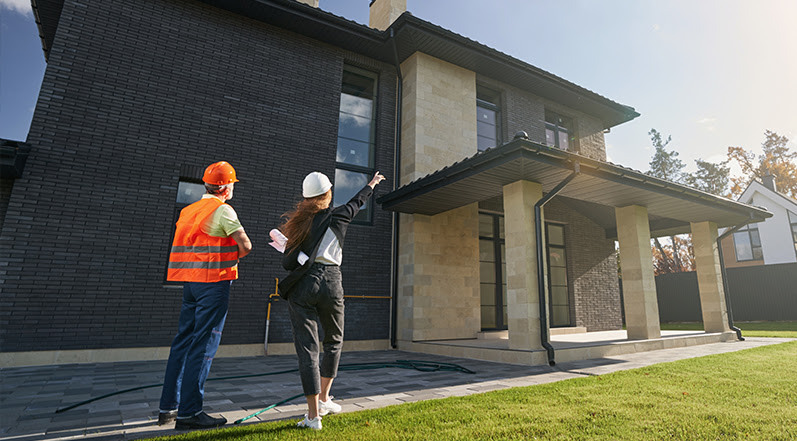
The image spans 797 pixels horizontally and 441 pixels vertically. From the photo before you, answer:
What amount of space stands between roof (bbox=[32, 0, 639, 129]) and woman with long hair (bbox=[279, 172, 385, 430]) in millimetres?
6882

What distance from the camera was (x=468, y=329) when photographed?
352 inches

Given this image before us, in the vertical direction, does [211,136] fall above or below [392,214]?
above

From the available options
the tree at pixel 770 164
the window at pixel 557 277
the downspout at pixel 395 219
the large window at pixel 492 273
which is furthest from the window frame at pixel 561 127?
the tree at pixel 770 164

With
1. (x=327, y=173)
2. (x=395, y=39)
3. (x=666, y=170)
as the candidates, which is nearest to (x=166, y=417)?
(x=327, y=173)

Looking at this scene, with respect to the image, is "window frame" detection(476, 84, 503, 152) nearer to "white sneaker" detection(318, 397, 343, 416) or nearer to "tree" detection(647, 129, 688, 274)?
"white sneaker" detection(318, 397, 343, 416)

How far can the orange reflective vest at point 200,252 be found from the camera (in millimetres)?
2797

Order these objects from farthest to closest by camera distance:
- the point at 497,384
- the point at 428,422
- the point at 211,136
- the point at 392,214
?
the point at 392,214
the point at 211,136
the point at 497,384
the point at 428,422

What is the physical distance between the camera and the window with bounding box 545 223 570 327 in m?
10.8

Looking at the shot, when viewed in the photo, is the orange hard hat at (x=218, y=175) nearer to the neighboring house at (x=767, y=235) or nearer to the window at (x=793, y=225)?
the neighboring house at (x=767, y=235)

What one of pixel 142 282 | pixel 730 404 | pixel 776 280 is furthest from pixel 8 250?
pixel 776 280

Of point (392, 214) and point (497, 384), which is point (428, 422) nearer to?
point (497, 384)

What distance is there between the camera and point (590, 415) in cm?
303

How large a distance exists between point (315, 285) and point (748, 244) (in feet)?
96.3

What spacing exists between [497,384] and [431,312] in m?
4.07
